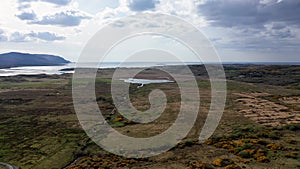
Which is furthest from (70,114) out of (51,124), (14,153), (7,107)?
(14,153)

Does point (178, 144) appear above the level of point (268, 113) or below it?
below

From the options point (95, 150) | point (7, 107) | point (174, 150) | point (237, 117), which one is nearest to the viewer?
point (174, 150)

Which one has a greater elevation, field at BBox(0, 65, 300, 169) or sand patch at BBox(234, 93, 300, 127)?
Result: sand patch at BBox(234, 93, 300, 127)

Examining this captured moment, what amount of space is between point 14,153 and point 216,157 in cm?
2423

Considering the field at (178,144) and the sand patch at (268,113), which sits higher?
the sand patch at (268,113)

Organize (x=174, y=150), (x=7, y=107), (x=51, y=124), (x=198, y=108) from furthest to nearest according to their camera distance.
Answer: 1. (x=7, y=107)
2. (x=198, y=108)
3. (x=51, y=124)
4. (x=174, y=150)

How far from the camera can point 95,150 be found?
35.5 m

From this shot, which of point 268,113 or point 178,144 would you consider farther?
point 268,113

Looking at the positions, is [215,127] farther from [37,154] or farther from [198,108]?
[37,154]

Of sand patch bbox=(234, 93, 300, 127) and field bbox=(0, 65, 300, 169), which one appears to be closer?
field bbox=(0, 65, 300, 169)

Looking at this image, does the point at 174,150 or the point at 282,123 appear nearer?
the point at 174,150

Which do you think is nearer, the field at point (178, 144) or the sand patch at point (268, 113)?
the field at point (178, 144)

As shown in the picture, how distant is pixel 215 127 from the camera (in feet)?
141

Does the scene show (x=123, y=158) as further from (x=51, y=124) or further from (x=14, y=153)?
(x=51, y=124)
